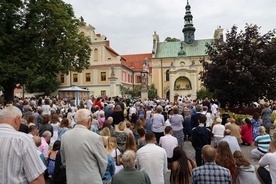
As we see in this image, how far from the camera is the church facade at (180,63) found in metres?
57.4

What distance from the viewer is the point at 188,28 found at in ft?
224

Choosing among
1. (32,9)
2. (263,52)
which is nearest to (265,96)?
(263,52)

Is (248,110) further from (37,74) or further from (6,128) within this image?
(6,128)

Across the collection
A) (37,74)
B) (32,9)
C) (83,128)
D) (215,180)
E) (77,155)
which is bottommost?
(215,180)

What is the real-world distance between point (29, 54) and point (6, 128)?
19829 millimetres

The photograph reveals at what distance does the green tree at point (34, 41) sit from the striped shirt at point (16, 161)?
18247 millimetres

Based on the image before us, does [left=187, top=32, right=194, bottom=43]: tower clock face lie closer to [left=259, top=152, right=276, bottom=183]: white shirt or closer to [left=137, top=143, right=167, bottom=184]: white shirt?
[left=259, top=152, right=276, bottom=183]: white shirt

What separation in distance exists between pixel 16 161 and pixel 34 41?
20.7 m

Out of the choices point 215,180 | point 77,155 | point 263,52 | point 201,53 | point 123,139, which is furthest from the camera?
point 201,53

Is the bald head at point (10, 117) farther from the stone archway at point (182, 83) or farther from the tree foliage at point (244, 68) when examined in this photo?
the stone archway at point (182, 83)

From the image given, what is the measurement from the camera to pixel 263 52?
2059 centimetres

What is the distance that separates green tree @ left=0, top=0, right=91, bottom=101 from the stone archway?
36.9 metres

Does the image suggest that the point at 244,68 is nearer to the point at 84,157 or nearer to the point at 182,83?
the point at 84,157

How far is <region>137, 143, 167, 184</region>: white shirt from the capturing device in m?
5.08
